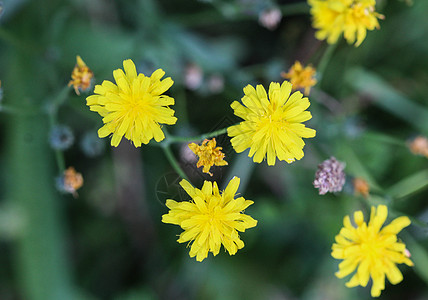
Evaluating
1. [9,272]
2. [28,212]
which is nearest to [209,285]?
[28,212]

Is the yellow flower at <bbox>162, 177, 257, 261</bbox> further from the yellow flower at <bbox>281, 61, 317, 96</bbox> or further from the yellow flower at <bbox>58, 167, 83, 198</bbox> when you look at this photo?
the yellow flower at <bbox>281, 61, 317, 96</bbox>

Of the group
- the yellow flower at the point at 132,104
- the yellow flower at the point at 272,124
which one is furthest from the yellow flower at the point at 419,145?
the yellow flower at the point at 132,104

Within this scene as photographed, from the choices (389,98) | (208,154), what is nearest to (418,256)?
(389,98)

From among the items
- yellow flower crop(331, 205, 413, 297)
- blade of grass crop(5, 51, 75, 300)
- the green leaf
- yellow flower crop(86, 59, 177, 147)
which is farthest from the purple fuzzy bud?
blade of grass crop(5, 51, 75, 300)

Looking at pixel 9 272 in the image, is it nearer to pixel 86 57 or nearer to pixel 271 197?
pixel 86 57

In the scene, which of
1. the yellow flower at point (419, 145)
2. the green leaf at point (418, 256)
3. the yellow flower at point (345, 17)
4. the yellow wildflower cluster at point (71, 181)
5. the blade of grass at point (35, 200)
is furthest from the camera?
the blade of grass at point (35, 200)

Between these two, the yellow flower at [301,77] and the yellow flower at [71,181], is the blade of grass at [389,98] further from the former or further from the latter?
the yellow flower at [71,181]
